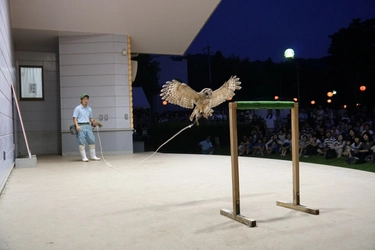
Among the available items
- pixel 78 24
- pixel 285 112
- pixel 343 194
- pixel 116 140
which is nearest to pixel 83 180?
pixel 343 194

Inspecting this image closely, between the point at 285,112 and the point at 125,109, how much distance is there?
9.35 meters

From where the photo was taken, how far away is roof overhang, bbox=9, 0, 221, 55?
9305mm

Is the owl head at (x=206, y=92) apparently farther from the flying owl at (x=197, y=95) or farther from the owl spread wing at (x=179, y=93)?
the owl spread wing at (x=179, y=93)

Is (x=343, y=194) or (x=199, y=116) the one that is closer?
(x=343, y=194)

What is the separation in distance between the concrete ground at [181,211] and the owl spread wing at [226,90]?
1.35 metres

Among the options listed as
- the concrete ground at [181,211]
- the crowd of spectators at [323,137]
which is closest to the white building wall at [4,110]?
the concrete ground at [181,211]

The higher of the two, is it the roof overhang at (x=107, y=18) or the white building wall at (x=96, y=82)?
the roof overhang at (x=107, y=18)

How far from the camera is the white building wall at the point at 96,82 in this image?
10.9 metres

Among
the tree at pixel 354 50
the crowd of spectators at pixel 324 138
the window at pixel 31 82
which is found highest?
the tree at pixel 354 50

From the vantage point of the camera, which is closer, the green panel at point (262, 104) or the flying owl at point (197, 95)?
the green panel at point (262, 104)

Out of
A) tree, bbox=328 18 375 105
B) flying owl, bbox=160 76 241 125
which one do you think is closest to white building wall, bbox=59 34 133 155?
flying owl, bbox=160 76 241 125

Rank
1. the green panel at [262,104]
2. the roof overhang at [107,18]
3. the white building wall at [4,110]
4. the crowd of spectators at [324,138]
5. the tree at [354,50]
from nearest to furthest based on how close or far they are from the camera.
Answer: the green panel at [262,104] < the white building wall at [4,110] < the crowd of spectators at [324,138] < the roof overhang at [107,18] < the tree at [354,50]

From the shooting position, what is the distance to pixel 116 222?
345 centimetres

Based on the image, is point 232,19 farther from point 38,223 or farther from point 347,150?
point 38,223
